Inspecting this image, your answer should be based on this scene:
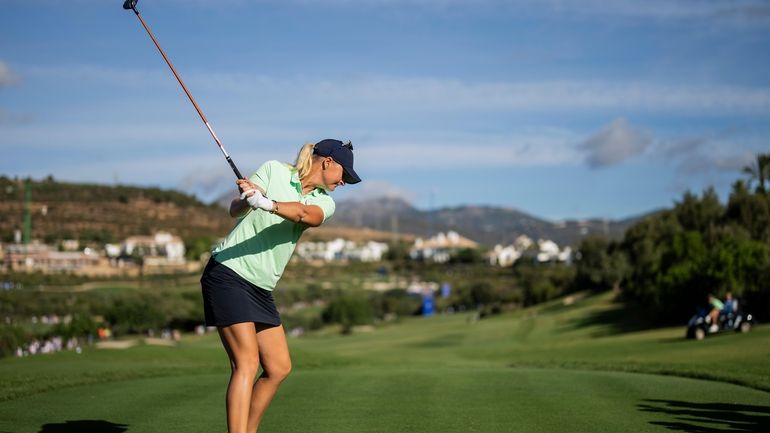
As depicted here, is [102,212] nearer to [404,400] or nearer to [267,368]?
A: [404,400]

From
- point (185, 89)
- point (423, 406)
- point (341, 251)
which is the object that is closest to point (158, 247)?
point (341, 251)

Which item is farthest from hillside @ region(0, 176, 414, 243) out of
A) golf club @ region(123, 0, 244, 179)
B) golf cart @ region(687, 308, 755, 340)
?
golf club @ region(123, 0, 244, 179)

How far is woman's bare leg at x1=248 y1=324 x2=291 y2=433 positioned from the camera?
7.88 metres

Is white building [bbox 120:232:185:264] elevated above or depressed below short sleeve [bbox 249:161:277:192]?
above

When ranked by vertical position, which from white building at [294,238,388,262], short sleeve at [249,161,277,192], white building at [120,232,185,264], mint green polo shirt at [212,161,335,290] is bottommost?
mint green polo shirt at [212,161,335,290]

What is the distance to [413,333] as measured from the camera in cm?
6444

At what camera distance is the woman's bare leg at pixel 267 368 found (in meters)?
7.88

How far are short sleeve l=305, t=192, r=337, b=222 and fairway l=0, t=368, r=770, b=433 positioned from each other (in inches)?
108

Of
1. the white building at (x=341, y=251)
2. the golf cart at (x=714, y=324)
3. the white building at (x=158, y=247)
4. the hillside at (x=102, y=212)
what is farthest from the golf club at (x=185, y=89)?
the white building at (x=341, y=251)

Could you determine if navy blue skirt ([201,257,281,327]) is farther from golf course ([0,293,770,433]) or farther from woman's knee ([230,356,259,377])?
golf course ([0,293,770,433])

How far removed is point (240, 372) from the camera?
7.58m

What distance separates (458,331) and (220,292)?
53.2 metres

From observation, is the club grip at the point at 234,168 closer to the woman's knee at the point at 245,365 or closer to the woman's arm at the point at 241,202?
the woman's arm at the point at 241,202

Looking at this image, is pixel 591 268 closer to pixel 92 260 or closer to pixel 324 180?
pixel 92 260
